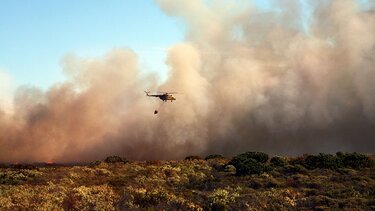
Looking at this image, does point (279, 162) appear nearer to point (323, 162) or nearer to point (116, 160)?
point (323, 162)

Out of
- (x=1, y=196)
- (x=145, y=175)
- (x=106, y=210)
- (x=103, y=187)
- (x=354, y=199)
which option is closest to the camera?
(x=106, y=210)

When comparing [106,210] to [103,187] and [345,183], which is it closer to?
[103,187]

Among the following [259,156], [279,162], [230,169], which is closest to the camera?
[230,169]

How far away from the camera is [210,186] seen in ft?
113

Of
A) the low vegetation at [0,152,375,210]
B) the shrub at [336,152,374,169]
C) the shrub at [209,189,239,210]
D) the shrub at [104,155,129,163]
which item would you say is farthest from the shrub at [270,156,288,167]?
the shrub at [104,155,129,163]

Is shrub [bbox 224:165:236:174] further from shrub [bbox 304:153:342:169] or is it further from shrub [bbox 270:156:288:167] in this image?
shrub [bbox 304:153:342:169]

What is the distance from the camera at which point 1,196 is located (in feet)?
96.5

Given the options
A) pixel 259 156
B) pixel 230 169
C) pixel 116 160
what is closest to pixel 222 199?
pixel 230 169

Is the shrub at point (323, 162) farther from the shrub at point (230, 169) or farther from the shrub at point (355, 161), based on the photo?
the shrub at point (230, 169)

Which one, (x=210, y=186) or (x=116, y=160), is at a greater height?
(x=116, y=160)

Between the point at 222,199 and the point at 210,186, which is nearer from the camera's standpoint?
the point at 222,199

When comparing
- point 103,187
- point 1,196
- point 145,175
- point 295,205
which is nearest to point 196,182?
point 145,175

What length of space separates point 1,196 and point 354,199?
937 inches

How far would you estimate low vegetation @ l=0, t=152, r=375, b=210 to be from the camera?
87.6ft
